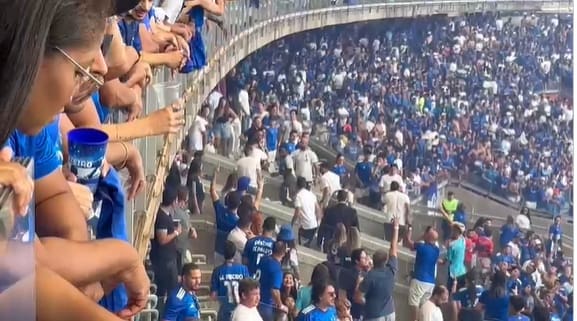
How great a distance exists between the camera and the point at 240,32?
2037 mm

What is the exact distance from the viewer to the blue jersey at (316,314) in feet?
6.80

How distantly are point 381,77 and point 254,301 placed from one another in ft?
1.99

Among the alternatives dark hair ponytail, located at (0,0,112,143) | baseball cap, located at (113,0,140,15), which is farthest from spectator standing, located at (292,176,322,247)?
dark hair ponytail, located at (0,0,112,143)

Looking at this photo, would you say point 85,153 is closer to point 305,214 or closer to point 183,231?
point 183,231

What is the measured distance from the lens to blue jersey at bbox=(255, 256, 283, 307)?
2041 millimetres

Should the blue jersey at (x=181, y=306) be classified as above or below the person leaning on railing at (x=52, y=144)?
below

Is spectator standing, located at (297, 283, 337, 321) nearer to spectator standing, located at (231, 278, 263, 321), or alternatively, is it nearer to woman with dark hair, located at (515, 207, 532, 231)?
spectator standing, located at (231, 278, 263, 321)

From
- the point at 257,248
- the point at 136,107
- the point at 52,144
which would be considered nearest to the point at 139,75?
the point at 136,107

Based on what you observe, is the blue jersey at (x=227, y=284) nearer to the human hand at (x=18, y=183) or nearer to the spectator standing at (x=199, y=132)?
the spectator standing at (x=199, y=132)

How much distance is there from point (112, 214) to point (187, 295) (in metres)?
0.46

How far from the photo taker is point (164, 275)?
1997 mm

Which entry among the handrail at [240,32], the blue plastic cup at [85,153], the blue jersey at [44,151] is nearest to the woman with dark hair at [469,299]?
the handrail at [240,32]

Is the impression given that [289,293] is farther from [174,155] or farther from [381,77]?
[381,77]

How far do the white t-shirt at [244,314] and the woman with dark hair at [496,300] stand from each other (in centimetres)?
56
